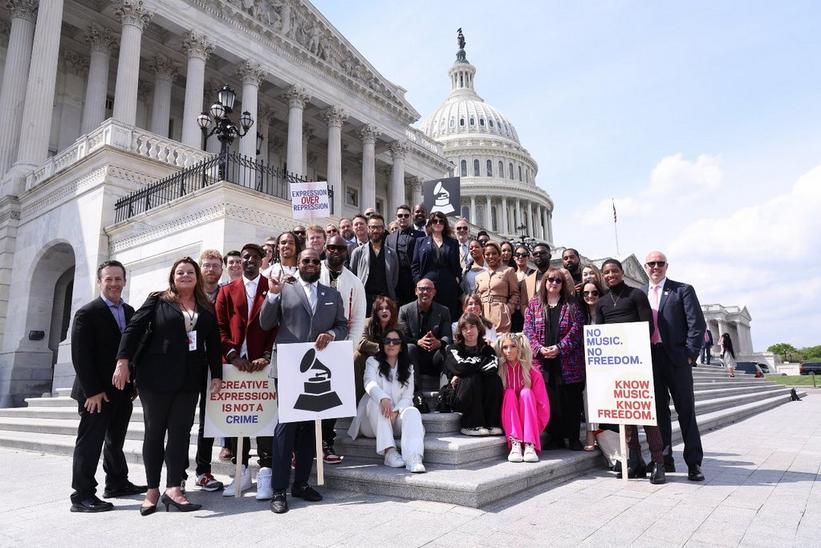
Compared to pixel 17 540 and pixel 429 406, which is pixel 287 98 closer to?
pixel 429 406

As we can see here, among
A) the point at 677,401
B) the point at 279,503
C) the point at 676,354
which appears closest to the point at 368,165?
the point at 676,354

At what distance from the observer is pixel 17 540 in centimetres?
424

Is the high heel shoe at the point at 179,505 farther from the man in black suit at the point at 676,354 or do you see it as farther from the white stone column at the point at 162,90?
the white stone column at the point at 162,90

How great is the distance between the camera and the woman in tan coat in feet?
25.3

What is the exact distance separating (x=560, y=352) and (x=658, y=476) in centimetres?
174

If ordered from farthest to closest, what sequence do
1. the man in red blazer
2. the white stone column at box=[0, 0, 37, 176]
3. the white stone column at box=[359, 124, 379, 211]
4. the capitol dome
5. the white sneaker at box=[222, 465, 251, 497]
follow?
the capitol dome < the white stone column at box=[359, 124, 379, 211] < the white stone column at box=[0, 0, 37, 176] < the man in red blazer < the white sneaker at box=[222, 465, 251, 497]

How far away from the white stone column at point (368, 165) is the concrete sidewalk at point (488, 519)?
30.5m

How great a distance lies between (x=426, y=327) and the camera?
716 centimetres

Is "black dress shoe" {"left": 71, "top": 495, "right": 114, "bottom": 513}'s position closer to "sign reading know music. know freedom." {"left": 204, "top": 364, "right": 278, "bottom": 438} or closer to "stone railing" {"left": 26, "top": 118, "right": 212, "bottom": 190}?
"sign reading know music. know freedom." {"left": 204, "top": 364, "right": 278, "bottom": 438}

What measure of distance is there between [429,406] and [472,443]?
1.56 meters

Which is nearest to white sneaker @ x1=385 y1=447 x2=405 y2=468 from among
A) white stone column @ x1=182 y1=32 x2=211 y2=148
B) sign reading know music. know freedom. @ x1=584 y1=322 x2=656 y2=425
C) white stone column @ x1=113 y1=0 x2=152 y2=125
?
sign reading know music. know freedom. @ x1=584 y1=322 x2=656 y2=425

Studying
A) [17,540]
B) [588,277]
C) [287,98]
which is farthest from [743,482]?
[287,98]

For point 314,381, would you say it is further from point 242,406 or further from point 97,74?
point 97,74

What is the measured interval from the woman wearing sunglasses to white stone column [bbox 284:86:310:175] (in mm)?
25197
